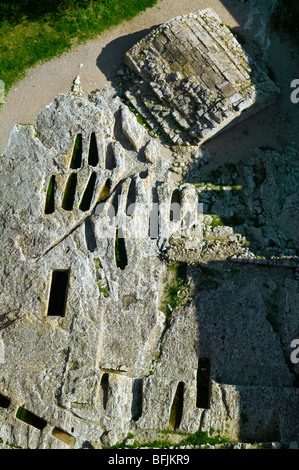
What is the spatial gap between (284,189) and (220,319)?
15.6 feet

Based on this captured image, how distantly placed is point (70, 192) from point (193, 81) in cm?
521

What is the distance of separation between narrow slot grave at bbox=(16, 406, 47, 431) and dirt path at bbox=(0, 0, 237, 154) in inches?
329

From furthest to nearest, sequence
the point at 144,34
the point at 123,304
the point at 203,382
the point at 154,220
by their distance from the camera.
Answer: the point at 144,34 → the point at 154,220 → the point at 123,304 → the point at 203,382

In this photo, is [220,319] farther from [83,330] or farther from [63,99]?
[63,99]

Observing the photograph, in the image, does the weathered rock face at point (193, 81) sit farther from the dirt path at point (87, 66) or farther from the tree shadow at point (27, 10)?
the tree shadow at point (27, 10)

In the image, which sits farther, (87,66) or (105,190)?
(87,66)

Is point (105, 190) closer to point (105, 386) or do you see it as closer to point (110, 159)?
point (110, 159)

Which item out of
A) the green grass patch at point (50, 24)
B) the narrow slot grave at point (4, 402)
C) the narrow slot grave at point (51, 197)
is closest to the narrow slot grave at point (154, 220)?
the narrow slot grave at point (51, 197)

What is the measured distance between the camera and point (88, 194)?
69.6 feet

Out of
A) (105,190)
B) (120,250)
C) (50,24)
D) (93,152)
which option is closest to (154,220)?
(120,250)

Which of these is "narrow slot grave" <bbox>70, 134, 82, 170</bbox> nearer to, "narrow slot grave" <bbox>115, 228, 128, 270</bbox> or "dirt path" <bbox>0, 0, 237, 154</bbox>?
"dirt path" <bbox>0, 0, 237, 154</bbox>

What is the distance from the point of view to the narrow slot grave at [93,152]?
21.7 metres

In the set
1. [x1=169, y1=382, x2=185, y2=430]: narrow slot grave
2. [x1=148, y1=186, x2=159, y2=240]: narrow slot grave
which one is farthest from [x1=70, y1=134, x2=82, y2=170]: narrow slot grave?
[x1=169, y1=382, x2=185, y2=430]: narrow slot grave

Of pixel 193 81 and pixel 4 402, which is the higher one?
pixel 193 81
